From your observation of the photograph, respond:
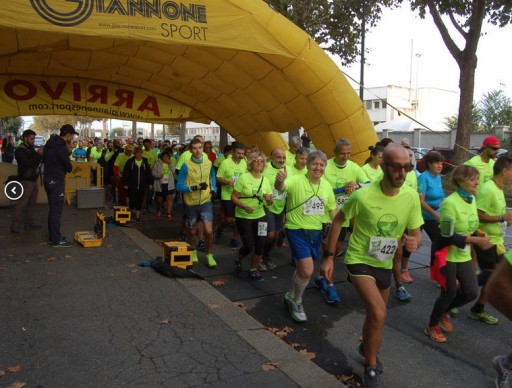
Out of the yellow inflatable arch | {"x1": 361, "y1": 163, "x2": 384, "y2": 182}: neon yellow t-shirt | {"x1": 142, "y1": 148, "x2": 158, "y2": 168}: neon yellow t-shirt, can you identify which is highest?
the yellow inflatable arch

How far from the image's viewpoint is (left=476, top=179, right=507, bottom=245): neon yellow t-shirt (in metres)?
4.61

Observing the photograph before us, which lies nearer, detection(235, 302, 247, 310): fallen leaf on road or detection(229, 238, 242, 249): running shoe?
detection(235, 302, 247, 310): fallen leaf on road

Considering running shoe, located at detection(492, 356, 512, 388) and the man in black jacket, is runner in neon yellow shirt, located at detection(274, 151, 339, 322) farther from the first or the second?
the man in black jacket

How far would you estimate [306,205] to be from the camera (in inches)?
188

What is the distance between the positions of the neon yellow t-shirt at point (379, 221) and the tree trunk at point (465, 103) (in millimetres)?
15160

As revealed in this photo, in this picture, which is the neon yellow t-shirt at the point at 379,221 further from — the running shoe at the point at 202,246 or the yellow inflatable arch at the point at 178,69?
the running shoe at the point at 202,246

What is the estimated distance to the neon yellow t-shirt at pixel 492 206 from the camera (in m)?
4.61

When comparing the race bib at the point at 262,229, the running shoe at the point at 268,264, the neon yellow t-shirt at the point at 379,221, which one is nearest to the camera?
the neon yellow t-shirt at the point at 379,221

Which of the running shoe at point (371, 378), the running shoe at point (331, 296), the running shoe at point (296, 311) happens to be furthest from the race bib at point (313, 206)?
the running shoe at point (371, 378)

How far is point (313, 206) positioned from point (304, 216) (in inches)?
5.7

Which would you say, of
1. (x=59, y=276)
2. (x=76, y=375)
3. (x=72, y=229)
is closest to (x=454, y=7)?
(x=72, y=229)

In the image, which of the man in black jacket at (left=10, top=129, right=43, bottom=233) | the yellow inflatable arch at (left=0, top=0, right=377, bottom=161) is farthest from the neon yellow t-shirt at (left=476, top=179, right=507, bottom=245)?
the man in black jacket at (left=10, top=129, right=43, bottom=233)

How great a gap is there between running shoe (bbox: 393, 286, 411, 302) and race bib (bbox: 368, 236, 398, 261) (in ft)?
7.06

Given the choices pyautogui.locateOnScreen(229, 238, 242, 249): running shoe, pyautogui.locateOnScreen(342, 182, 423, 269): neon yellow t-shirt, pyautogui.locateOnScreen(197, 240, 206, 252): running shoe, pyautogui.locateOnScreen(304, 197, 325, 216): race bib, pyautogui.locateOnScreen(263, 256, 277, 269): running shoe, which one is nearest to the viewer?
pyautogui.locateOnScreen(342, 182, 423, 269): neon yellow t-shirt
